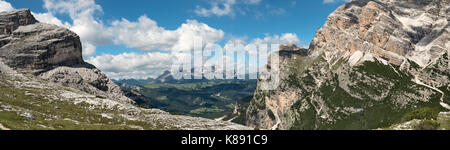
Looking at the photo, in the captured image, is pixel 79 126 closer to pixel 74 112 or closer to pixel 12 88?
pixel 74 112

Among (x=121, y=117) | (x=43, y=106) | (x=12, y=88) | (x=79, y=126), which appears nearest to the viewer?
(x=79, y=126)

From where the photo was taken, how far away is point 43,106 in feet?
431
